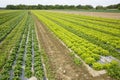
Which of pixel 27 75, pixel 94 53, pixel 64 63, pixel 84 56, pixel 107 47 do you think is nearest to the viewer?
pixel 27 75

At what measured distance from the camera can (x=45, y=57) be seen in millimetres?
8656

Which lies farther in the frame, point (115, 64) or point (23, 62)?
point (23, 62)

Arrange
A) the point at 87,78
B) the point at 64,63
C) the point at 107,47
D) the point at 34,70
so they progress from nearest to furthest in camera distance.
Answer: the point at 87,78
the point at 34,70
the point at 64,63
the point at 107,47

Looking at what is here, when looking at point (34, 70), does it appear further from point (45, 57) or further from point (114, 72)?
point (114, 72)

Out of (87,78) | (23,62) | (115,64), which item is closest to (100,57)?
(115,64)

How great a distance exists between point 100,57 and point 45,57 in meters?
3.71

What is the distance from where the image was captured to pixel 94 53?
8.91 meters

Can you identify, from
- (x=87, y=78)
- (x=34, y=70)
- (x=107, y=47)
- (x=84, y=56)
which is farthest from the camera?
(x=107, y=47)

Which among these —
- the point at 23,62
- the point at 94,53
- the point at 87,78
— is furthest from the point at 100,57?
the point at 23,62

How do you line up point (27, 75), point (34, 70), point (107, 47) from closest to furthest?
point (27, 75)
point (34, 70)
point (107, 47)

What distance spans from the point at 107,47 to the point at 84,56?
8.36 feet

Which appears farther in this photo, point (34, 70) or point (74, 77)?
point (34, 70)

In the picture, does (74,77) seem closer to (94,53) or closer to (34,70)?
(34,70)

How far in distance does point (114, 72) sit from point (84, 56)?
2.40 meters
